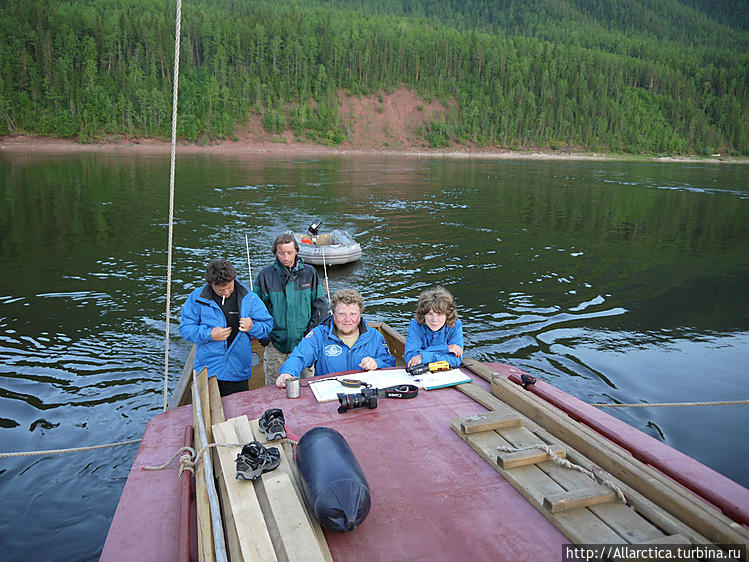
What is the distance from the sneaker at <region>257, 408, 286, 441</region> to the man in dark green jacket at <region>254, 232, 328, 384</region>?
258 centimetres

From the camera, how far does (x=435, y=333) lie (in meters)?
5.19

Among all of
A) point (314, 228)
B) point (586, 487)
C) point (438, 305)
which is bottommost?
point (586, 487)

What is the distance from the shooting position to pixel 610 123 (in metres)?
99.7

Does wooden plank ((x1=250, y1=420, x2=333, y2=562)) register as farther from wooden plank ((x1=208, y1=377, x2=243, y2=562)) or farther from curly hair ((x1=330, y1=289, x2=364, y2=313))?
curly hair ((x1=330, y1=289, x2=364, y2=313))

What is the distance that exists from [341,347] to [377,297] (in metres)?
8.57

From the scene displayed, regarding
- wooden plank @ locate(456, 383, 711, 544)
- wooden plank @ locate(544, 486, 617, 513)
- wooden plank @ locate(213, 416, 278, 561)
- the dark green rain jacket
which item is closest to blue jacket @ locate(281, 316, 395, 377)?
the dark green rain jacket

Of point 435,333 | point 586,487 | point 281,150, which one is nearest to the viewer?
point 586,487

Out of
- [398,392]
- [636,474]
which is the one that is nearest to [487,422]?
[398,392]

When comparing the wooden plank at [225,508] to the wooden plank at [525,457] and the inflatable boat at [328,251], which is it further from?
the inflatable boat at [328,251]

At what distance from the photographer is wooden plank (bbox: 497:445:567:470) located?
3.22 metres

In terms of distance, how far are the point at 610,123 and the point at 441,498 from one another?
369 ft

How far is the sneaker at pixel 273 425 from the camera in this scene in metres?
3.46

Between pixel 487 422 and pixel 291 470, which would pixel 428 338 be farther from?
pixel 291 470

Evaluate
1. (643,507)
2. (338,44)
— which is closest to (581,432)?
(643,507)
